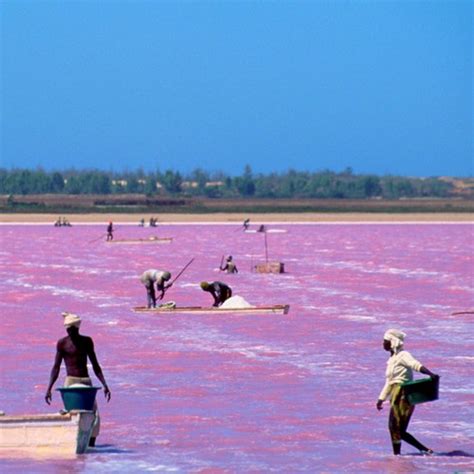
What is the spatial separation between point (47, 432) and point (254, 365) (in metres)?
6.79

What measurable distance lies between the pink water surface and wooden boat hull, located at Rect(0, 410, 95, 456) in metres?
0.12

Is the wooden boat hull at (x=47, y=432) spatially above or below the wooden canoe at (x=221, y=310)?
above

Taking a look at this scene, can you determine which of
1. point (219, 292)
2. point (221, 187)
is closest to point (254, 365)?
point (219, 292)

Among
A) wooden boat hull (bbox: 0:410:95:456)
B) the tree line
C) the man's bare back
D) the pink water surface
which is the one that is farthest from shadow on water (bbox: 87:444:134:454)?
the tree line

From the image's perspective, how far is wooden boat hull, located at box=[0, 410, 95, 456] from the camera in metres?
12.1

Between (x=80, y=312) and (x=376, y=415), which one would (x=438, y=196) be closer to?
(x=80, y=312)

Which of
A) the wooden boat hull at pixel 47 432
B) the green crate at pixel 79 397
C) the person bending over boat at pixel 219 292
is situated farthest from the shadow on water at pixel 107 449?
the person bending over boat at pixel 219 292

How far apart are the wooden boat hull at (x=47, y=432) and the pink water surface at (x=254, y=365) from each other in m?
0.12

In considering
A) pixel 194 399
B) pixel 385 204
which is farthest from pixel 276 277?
pixel 385 204

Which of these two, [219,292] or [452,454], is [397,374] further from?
[219,292]

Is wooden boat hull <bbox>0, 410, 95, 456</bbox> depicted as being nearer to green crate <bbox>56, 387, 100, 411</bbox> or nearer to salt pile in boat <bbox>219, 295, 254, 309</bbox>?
green crate <bbox>56, 387, 100, 411</bbox>

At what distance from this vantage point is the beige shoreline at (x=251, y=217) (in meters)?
102

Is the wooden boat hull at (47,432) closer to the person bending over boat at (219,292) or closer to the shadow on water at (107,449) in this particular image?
the shadow on water at (107,449)

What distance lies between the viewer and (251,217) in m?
107
